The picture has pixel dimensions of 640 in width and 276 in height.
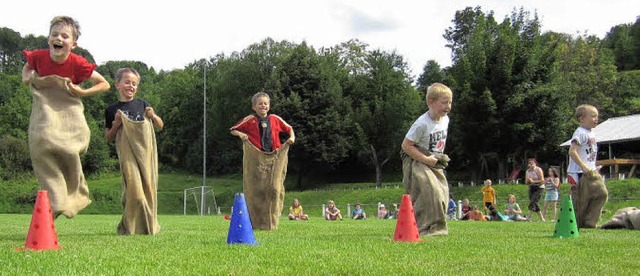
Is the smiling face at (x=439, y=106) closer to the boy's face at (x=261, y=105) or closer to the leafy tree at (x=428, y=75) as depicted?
the boy's face at (x=261, y=105)

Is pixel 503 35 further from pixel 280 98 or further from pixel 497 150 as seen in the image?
pixel 280 98

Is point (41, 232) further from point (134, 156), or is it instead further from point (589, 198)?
point (589, 198)

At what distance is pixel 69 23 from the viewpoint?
7527 millimetres

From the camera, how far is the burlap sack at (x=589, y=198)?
11516 mm

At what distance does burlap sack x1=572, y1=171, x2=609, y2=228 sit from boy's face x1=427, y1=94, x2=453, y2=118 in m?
4.29

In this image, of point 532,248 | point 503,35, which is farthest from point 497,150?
point 532,248

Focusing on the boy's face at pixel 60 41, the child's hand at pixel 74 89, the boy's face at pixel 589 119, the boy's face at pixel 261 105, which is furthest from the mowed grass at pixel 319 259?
the boy's face at pixel 589 119

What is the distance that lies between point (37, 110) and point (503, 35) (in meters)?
45.0

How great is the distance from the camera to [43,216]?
566 centimetres

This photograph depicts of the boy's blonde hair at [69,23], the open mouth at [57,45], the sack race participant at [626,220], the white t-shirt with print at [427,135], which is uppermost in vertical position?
the boy's blonde hair at [69,23]

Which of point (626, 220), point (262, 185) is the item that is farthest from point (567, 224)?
point (262, 185)

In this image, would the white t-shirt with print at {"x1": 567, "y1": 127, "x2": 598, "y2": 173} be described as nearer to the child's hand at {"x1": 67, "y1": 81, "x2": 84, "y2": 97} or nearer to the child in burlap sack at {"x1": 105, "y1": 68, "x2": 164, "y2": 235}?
the child in burlap sack at {"x1": 105, "y1": 68, "x2": 164, "y2": 235}

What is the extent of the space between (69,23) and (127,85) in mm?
1471

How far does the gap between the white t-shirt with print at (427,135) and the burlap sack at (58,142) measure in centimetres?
446
